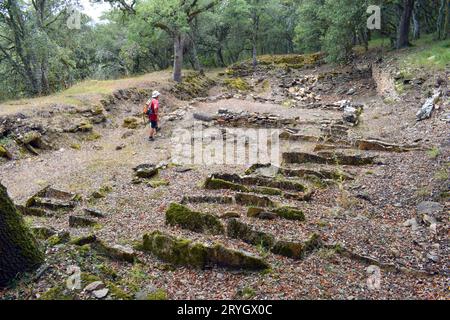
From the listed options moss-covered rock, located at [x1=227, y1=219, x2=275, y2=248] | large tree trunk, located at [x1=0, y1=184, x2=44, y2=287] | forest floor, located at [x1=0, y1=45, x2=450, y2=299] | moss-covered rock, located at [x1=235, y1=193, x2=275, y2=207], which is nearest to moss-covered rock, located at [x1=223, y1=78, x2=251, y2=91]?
forest floor, located at [x1=0, y1=45, x2=450, y2=299]

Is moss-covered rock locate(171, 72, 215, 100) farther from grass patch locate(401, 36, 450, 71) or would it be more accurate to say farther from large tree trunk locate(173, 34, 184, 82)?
grass patch locate(401, 36, 450, 71)

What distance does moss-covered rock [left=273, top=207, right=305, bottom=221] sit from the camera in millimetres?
6055

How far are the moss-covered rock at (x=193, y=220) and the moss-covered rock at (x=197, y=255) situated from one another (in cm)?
74

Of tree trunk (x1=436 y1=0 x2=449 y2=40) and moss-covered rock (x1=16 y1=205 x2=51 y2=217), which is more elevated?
tree trunk (x1=436 y1=0 x2=449 y2=40)

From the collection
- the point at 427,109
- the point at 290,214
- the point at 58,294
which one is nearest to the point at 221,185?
the point at 290,214

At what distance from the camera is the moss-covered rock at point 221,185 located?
7665 mm

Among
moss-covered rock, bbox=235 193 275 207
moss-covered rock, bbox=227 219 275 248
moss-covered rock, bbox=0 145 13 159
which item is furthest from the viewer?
moss-covered rock, bbox=0 145 13 159

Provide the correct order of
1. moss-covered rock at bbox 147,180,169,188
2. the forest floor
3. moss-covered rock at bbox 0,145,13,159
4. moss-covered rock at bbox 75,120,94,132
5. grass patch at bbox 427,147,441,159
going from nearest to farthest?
the forest floor
grass patch at bbox 427,147,441,159
moss-covered rock at bbox 147,180,169,188
moss-covered rock at bbox 0,145,13,159
moss-covered rock at bbox 75,120,94,132

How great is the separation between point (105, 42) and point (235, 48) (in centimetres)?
1369

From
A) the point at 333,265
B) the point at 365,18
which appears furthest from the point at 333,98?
the point at 333,265

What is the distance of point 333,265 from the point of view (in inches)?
188

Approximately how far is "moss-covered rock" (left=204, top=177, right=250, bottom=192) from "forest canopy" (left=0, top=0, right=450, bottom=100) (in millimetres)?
13821
